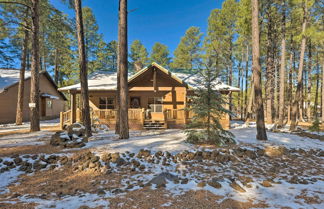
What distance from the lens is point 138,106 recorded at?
13156 mm

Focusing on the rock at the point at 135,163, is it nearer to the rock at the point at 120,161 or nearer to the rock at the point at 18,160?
the rock at the point at 120,161

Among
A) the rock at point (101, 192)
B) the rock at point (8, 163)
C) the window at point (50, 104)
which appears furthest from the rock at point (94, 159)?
the window at point (50, 104)

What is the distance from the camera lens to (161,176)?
3879 mm

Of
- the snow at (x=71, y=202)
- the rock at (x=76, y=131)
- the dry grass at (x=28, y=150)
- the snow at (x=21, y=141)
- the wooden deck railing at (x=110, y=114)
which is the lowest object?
the snow at (x=71, y=202)

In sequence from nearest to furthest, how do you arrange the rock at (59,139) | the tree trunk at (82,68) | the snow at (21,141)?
the rock at (59,139) → the snow at (21,141) → the tree trunk at (82,68)

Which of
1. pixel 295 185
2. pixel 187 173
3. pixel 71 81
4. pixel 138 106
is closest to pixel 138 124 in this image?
pixel 138 106

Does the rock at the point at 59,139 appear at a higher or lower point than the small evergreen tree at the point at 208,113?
lower

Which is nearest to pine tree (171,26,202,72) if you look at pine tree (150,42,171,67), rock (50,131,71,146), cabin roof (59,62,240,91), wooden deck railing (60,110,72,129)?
pine tree (150,42,171,67)

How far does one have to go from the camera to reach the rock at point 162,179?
11.8 feet

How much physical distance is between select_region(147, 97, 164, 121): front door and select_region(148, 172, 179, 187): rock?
886 cm

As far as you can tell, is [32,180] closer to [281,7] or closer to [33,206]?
[33,206]

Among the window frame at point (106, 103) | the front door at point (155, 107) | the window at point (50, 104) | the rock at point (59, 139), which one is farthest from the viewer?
the window at point (50, 104)

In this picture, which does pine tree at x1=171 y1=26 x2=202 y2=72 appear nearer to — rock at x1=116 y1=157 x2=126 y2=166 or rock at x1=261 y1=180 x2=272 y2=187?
rock at x1=116 y1=157 x2=126 y2=166

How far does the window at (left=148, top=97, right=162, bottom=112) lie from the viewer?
13.1m
